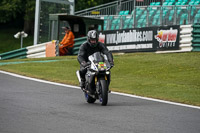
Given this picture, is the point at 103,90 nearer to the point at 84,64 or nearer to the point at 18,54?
the point at 84,64

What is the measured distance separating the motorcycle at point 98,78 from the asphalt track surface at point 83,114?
0.22 meters

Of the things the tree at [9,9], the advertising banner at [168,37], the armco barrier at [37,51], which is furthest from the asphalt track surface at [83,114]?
the tree at [9,9]

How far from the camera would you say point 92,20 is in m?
27.1

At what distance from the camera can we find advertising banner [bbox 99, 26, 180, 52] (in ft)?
74.0

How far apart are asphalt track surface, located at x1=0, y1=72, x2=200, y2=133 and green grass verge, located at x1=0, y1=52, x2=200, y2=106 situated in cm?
149

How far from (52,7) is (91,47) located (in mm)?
16490

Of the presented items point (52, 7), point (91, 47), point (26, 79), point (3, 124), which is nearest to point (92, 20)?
point (52, 7)

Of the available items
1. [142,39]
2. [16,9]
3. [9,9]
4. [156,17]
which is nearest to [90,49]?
[142,39]

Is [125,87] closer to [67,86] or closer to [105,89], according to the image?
[67,86]

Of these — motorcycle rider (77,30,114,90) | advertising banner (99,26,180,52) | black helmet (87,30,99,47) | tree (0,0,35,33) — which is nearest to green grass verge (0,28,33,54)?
tree (0,0,35,33)

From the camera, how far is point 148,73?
17.3 meters

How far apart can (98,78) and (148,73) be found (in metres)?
7.32

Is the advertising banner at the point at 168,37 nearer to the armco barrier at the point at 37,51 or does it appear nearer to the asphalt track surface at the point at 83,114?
the armco barrier at the point at 37,51

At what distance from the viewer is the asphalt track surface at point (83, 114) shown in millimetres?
7273
